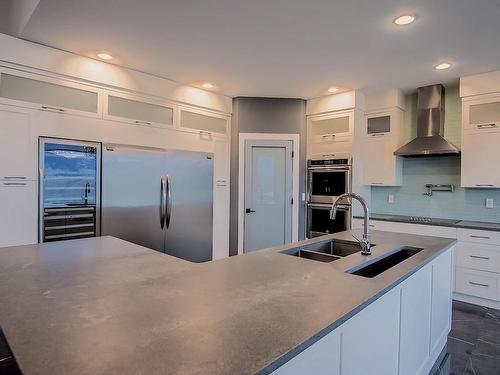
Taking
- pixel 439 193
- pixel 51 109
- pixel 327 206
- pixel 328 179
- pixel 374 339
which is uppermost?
pixel 51 109

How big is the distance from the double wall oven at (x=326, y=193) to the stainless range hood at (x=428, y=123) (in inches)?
29.6

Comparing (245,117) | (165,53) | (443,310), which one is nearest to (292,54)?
(165,53)

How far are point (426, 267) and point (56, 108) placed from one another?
336cm

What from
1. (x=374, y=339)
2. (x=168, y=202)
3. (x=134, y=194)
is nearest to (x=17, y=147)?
(x=134, y=194)

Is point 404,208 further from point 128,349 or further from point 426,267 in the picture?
point 128,349

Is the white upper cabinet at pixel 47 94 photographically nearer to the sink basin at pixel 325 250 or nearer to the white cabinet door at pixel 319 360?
the sink basin at pixel 325 250

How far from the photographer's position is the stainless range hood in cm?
396

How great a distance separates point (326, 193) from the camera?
4535mm

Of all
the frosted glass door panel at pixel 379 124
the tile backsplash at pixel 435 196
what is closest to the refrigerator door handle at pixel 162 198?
the frosted glass door panel at pixel 379 124

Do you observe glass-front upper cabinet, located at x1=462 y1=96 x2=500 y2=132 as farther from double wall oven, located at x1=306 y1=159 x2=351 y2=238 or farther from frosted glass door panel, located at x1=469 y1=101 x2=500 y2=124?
double wall oven, located at x1=306 y1=159 x2=351 y2=238

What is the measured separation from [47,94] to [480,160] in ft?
15.0

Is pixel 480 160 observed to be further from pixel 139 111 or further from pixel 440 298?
pixel 139 111

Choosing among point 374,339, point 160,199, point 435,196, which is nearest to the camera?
point 374,339

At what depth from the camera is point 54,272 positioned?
58.2 inches
